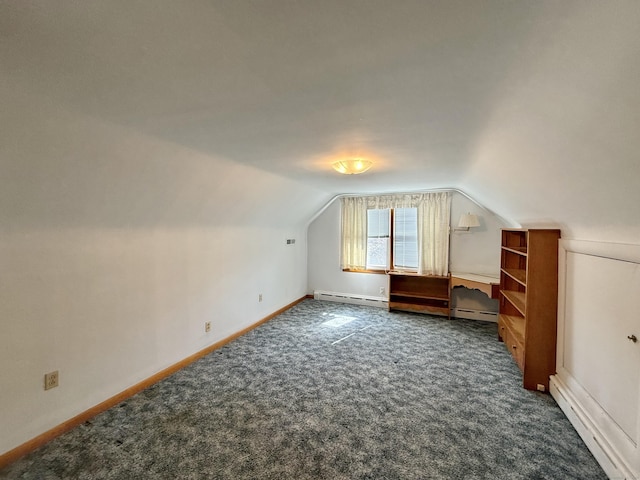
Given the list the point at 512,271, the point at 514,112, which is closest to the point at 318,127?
the point at 514,112

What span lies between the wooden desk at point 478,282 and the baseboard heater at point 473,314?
22.0 inches

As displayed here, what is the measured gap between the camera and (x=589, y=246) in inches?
84.6

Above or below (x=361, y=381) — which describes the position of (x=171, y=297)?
above

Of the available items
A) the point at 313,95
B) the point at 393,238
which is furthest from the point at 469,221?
the point at 313,95

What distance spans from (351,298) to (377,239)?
4.21 ft

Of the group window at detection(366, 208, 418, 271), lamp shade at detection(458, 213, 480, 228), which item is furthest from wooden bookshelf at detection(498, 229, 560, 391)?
window at detection(366, 208, 418, 271)

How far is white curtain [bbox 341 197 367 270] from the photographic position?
5515 mm

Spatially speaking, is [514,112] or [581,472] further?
[581,472]

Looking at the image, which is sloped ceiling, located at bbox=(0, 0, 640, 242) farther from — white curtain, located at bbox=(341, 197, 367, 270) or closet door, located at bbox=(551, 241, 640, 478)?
white curtain, located at bbox=(341, 197, 367, 270)

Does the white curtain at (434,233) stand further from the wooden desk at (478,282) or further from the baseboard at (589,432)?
the baseboard at (589,432)

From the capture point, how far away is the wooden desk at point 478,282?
4.03 m

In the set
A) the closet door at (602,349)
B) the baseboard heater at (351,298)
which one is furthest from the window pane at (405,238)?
the closet door at (602,349)

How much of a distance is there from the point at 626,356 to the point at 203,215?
373 cm

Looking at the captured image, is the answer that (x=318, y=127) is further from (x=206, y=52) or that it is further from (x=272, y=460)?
(x=272, y=460)
